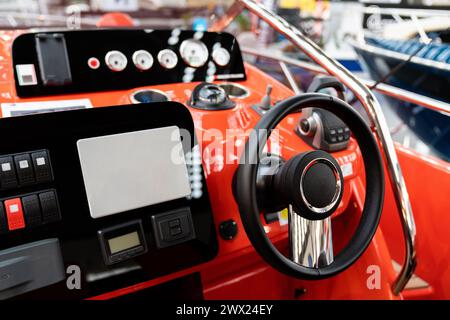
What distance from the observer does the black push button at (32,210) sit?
0.63 metres

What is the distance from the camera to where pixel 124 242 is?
2.32 feet

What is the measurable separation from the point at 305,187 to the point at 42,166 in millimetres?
481

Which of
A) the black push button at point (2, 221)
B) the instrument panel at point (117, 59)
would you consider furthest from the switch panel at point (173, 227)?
the instrument panel at point (117, 59)

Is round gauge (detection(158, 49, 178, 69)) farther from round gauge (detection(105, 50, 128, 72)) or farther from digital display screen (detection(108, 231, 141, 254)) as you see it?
digital display screen (detection(108, 231, 141, 254))

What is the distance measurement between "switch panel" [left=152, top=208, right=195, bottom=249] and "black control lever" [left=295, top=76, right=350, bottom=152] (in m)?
0.42

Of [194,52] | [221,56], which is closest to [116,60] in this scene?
[194,52]

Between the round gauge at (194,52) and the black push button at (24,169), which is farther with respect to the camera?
A: the round gauge at (194,52)

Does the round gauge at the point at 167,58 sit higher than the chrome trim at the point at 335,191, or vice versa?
the round gauge at the point at 167,58

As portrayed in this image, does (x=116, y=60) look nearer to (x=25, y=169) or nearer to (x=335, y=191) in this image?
(x=25, y=169)

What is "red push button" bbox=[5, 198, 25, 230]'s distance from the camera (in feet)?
2.00

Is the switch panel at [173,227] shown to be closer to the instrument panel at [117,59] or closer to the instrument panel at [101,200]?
the instrument panel at [101,200]

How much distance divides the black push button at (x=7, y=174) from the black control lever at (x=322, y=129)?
0.70 meters

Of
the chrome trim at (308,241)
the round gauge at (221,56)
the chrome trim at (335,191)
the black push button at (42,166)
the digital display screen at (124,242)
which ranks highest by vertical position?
the round gauge at (221,56)

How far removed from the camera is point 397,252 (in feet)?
4.85
